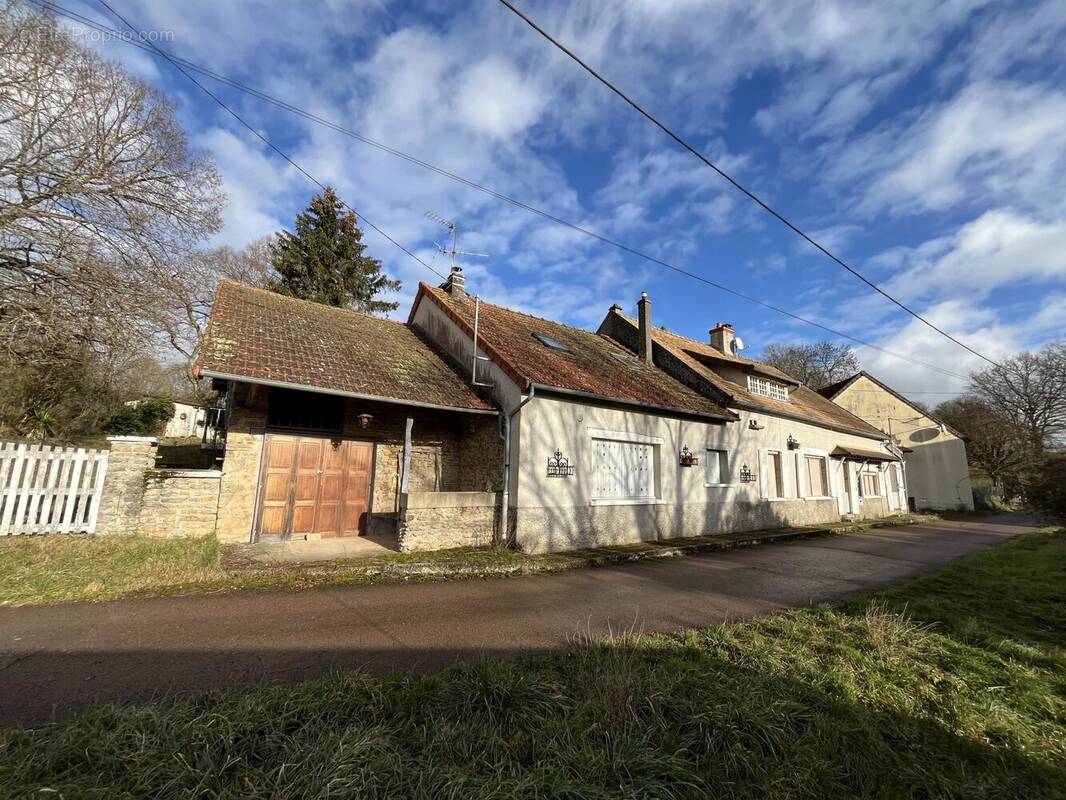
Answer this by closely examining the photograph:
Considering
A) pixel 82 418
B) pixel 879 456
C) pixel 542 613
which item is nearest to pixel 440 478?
pixel 542 613

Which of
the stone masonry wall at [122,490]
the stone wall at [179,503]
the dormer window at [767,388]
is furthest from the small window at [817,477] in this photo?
the stone masonry wall at [122,490]

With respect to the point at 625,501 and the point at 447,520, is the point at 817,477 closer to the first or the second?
the point at 625,501

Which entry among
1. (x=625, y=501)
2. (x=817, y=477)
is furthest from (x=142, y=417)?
(x=817, y=477)

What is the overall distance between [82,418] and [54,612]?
14.3 m

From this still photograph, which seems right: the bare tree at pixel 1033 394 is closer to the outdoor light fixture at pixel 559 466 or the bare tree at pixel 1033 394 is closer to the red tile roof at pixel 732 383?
the red tile roof at pixel 732 383

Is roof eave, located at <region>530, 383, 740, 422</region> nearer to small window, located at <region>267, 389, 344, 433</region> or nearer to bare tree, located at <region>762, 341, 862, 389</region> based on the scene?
small window, located at <region>267, 389, 344, 433</region>

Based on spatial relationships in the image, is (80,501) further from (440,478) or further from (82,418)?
(82,418)

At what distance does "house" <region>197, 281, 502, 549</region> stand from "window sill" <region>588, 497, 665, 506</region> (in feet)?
7.73

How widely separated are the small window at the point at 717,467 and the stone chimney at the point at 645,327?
384cm

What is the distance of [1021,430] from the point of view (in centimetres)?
3086

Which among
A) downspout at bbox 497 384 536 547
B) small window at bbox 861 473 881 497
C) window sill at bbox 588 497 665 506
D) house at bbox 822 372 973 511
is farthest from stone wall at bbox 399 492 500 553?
house at bbox 822 372 973 511

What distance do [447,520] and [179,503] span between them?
176 inches

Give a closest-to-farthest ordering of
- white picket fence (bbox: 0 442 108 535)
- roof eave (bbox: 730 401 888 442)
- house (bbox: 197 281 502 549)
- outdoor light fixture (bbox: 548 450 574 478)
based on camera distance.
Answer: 1. white picket fence (bbox: 0 442 108 535)
2. house (bbox: 197 281 502 549)
3. outdoor light fixture (bbox: 548 450 574 478)
4. roof eave (bbox: 730 401 888 442)

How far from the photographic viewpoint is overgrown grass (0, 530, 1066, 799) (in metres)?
2.26
